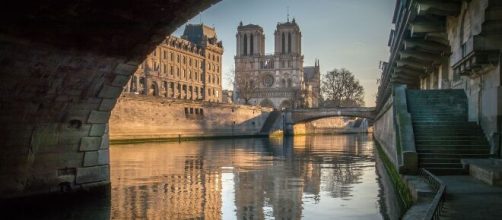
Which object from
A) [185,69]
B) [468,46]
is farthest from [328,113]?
[468,46]

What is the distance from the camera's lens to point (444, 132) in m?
15.7

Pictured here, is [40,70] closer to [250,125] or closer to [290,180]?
[290,180]

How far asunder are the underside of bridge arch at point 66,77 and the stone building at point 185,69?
59.9 meters

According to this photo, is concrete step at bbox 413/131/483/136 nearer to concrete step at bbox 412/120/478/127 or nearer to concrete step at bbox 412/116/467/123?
concrete step at bbox 412/120/478/127

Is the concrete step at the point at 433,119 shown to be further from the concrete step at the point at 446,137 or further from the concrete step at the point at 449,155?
the concrete step at the point at 449,155

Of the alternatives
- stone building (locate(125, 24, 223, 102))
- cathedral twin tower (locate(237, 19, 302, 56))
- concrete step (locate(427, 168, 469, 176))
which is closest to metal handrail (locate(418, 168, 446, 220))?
concrete step (locate(427, 168, 469, 176))

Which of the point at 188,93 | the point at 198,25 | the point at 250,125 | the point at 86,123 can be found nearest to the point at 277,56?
the point at 198,25

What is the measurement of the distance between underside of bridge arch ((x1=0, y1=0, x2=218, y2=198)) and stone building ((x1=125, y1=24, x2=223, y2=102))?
59.9 metres

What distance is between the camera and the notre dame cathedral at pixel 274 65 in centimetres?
12225

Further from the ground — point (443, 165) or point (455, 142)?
point (455, 142)

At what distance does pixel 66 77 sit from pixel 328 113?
70.3 m

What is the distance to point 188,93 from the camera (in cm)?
9512

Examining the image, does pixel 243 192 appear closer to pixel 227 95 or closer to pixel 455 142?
pixel 455 142

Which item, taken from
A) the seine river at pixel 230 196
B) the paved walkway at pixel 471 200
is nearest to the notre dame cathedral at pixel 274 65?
the seine river at pixel 230 196
